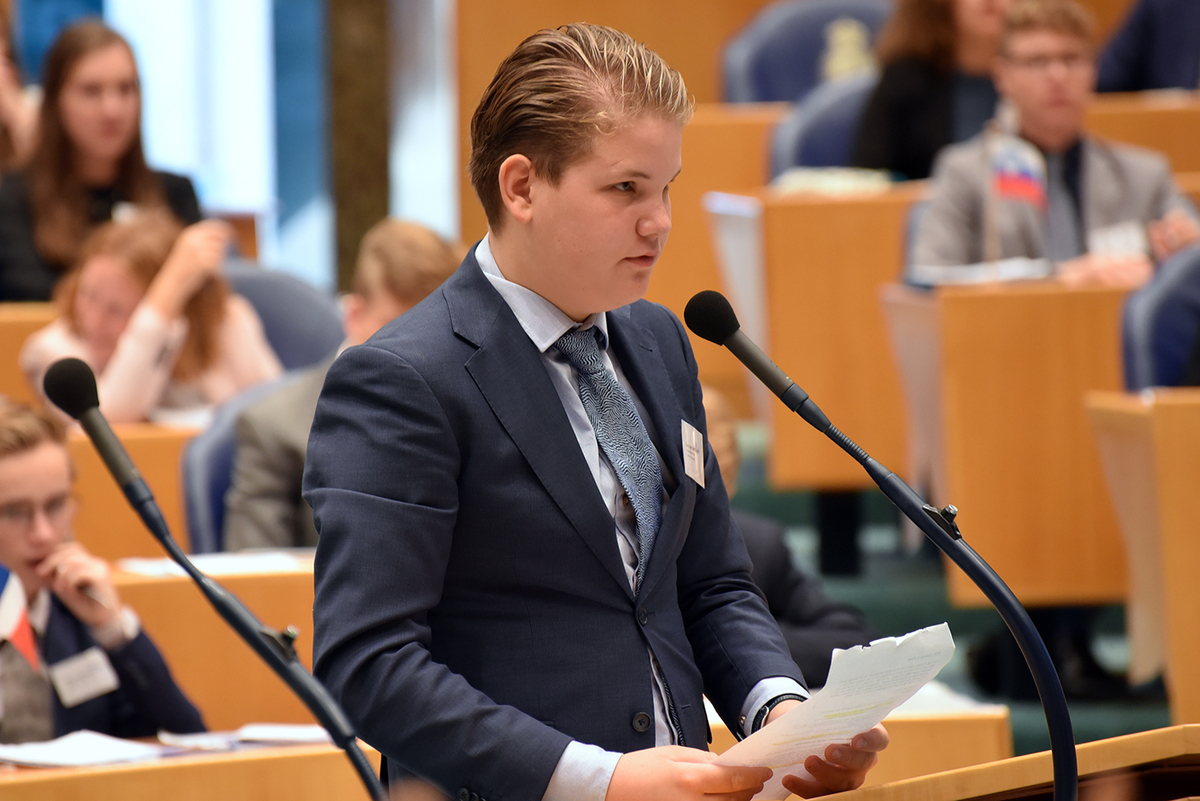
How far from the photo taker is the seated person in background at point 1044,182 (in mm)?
3453

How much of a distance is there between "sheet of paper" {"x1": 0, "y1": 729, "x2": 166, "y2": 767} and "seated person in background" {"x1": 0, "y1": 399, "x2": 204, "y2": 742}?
0.20 m

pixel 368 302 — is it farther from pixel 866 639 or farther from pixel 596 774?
pixel 596 774

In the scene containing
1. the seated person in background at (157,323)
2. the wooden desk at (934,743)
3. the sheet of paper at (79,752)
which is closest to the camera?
the sheet of paper at (79,752)

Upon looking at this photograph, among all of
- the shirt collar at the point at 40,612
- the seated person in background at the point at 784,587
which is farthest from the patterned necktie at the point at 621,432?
the shirt collar at the point at 40,612

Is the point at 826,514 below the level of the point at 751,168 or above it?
below

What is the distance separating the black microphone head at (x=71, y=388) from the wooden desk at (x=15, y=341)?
229cm

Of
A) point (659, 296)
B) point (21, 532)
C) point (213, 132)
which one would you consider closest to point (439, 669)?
point (21, 532)

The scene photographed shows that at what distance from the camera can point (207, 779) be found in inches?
60.4

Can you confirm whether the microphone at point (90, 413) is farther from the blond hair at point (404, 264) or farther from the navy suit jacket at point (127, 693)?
the blond hair at point (404, 264)

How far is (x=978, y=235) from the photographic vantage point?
11.5 ft

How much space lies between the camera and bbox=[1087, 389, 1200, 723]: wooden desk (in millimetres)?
2529

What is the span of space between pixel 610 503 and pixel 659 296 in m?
3.31

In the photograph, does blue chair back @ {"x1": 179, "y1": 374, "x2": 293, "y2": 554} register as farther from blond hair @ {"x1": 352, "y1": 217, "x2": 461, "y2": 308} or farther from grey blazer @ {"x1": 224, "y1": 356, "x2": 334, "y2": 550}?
blond hair @ {"x1": 352, "y1": 217, "x2": 461, "y2": 308}

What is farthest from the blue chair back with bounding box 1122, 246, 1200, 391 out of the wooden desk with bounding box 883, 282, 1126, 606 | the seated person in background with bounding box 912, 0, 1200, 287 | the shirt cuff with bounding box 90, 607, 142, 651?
the shirt cuff with bounding box 90, 607, 142, 651
